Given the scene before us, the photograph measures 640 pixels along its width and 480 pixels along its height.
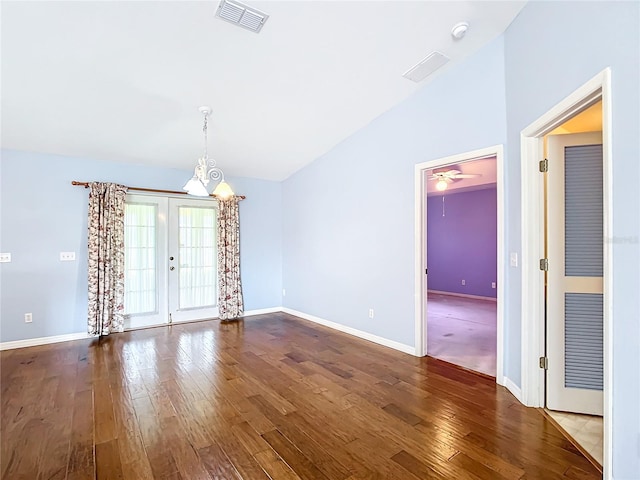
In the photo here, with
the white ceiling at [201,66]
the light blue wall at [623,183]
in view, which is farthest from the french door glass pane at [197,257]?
the light blue wall at [623,183]

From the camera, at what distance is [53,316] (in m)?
4.37

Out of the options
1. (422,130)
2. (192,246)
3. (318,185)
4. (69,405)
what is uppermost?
(422,130)

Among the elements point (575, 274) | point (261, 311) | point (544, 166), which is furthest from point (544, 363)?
point (261, 311)

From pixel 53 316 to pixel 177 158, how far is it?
281cm

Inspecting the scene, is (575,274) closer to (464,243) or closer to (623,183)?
(623,183)

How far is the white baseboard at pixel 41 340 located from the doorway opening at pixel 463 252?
16.5 feet

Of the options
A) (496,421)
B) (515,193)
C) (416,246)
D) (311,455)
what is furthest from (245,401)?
(515,193)

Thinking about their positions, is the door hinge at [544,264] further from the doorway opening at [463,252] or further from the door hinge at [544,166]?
the doorway opening at [463,252]

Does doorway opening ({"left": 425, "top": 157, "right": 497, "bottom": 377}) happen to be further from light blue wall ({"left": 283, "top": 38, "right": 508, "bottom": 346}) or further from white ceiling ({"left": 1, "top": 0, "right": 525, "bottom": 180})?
white ceiling ({"left": 1, "top": 0, "right": 525, "bottom": 180})

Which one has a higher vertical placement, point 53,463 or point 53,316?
point 53,316

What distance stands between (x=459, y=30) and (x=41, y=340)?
6150 millimetres

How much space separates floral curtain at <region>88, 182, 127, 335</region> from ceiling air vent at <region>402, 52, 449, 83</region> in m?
4.27

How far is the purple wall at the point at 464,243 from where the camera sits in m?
7.49

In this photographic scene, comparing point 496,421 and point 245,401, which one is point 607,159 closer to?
point 496,421
